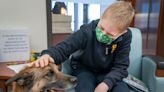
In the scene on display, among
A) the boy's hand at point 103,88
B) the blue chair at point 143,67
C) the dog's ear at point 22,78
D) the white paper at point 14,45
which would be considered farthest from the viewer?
the white paper at point 14,45

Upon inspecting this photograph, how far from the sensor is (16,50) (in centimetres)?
184

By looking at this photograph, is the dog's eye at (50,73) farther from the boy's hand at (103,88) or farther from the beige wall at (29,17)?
the beige wall at (29,17)

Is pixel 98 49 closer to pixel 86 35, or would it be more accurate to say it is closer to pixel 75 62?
pixel 86 35

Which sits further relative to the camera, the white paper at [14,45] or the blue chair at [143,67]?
the white paper at [14,45]

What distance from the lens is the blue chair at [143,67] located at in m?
1.58

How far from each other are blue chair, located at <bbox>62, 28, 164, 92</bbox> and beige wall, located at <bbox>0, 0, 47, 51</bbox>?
487 millimetres

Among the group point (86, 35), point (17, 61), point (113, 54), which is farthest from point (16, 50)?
point (113, 54)

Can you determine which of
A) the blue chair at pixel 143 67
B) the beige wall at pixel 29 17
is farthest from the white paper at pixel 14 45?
the blue chair at pixel 143 67

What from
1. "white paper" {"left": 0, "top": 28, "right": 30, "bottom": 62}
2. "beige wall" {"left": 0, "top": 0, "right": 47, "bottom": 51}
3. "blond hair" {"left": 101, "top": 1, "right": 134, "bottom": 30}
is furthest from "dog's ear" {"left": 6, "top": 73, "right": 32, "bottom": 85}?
"beige wall" {"left": 0, "top": 0, "right": 47, "bottom": 51}

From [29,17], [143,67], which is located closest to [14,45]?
[29,17]

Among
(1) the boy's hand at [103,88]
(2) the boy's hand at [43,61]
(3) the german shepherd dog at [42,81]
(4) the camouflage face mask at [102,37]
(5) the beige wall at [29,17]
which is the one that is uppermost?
(5) the beige wall at [29,17]

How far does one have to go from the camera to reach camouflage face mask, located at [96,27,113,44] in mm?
1376

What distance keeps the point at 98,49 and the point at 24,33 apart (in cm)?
70

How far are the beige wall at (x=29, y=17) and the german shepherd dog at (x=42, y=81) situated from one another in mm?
769
